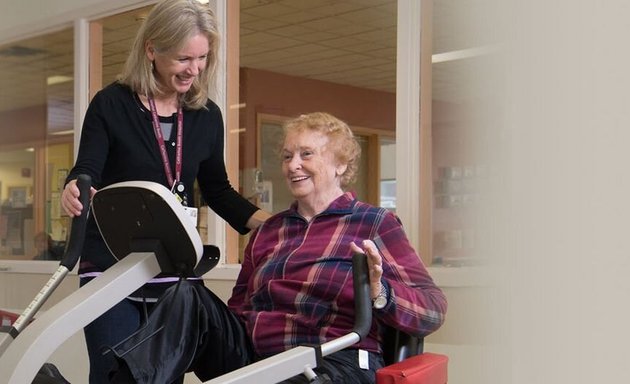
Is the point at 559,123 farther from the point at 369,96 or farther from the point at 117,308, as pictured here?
the point at 369,96

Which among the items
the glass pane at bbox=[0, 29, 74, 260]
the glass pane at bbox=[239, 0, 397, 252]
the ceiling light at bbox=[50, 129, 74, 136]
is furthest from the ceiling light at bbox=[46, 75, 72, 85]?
the glass pane at bbox=[239, 0, 397, 252]

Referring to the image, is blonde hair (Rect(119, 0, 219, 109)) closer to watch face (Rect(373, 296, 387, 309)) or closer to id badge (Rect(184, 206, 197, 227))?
id badge (Rect(184, 206, 197, 227))

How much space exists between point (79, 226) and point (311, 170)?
0.60m

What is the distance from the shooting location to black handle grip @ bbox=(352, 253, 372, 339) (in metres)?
1.67

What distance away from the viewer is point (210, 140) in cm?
216

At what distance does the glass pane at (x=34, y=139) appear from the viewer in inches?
209

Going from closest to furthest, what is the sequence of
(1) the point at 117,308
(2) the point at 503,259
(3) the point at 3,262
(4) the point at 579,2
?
(4) the point at 579,2 → (2) the point at 503,259 → (1) the point at 117,308 → (3) the point at 3,262

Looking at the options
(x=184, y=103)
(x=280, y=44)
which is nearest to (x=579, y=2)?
(x=184, y=103)

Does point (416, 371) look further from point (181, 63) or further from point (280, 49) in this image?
point (280, 49)

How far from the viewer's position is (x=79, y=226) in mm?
1785

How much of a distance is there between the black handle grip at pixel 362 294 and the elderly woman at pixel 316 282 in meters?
0.02

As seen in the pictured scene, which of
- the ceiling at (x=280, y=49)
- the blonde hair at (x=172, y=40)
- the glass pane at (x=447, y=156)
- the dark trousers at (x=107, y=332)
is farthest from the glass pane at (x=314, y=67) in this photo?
the dark trousers at (x=107, y=332)

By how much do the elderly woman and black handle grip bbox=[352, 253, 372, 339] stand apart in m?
0.02

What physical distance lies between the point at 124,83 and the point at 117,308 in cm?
57
